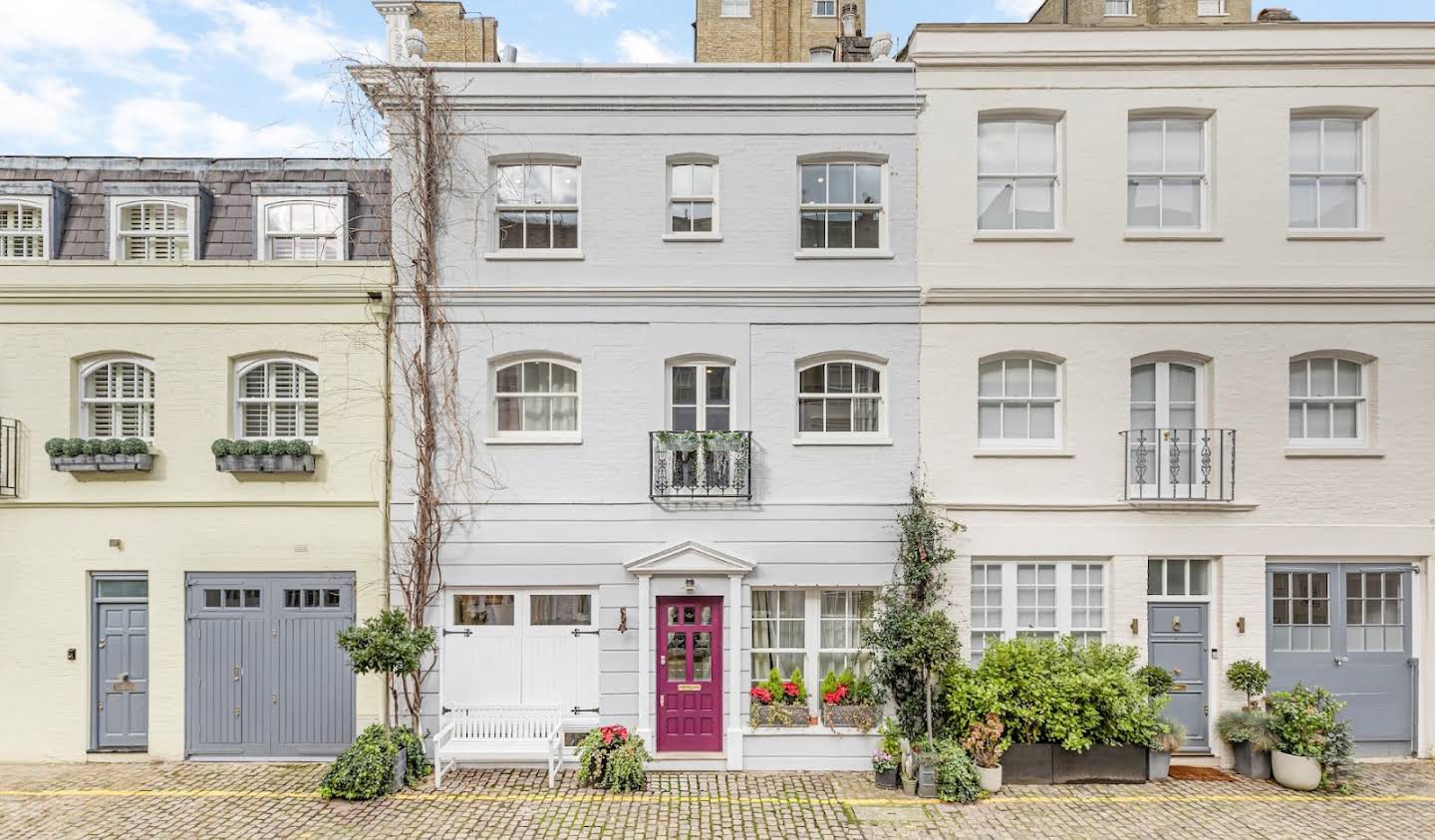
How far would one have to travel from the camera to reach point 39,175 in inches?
484

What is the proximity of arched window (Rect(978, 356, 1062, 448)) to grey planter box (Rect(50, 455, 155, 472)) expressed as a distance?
41.7ft

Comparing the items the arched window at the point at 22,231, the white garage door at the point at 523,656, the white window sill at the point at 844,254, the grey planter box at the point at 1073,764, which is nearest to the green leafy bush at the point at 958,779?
the grey planter box at the point at 1073,764

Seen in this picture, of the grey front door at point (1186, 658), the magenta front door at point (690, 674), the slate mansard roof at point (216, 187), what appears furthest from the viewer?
the slate mansard roof at point (216, 187)

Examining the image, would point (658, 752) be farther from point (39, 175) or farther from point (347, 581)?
point (39, 175)

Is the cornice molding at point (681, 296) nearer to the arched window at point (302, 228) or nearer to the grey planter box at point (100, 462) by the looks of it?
the arched window at point (302, 228)

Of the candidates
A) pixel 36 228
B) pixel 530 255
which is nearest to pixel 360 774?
pixel 530 255

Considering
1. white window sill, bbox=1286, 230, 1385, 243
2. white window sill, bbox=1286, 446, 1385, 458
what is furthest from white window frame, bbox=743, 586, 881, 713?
white window sill, bbox=1286, 230, 1385, 243

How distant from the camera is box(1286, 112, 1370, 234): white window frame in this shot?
38.6 feet

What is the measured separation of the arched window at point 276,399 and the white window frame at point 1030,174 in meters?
10.8

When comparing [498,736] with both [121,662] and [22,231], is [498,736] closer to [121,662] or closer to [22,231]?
[121,662]

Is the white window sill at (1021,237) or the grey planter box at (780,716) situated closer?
the grey planter box at (780,716)

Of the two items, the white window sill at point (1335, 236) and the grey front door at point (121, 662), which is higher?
the white window sill at point (1335, 236)

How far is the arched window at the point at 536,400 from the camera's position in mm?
11812

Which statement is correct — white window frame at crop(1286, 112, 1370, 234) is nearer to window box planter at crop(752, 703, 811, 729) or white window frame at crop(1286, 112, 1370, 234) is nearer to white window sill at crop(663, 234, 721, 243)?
white window sill at crop(663, 234, 721, 243)
